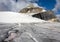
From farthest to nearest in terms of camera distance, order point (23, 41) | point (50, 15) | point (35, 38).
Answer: point (50, 15) → point (35, 38) → point (23, 41)

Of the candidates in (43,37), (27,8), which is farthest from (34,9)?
(43,37)

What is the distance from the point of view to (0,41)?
8.84 ft

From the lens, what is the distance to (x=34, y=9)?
9562mm

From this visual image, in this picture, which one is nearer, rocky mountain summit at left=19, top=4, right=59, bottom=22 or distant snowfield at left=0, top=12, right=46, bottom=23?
distant snowfield at left=0, top=12, right=46, bottom=23

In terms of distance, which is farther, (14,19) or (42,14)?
(42,14)

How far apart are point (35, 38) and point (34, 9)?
6896 millimetres

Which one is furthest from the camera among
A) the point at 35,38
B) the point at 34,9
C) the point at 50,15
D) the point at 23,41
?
the point at 34,9

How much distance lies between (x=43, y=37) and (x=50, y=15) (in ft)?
19.0

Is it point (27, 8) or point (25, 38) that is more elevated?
point (27, 8)

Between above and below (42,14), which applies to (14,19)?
below

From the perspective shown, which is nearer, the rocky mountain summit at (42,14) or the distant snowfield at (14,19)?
the distant snowfield at (14,19)

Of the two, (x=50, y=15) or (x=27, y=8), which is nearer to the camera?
(x=50, y=15)

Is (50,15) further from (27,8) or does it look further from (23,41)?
(23,41)

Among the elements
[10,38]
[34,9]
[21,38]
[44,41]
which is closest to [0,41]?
[10,38]
